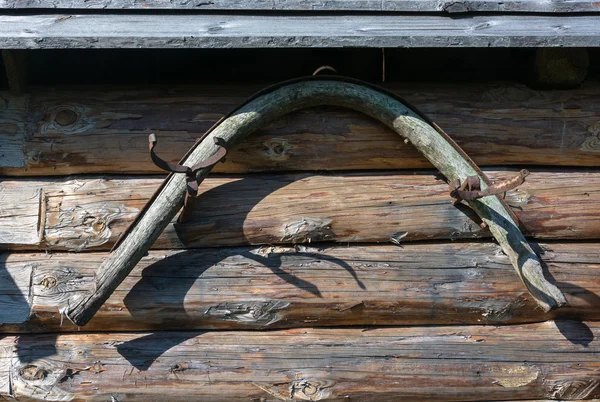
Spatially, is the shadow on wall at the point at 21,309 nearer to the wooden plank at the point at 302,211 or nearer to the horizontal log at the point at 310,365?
the horizontal log at the point at 310,365

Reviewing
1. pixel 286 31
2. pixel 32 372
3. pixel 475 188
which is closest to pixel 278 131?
pixel 286 31

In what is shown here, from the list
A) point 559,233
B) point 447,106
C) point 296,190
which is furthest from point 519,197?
point 296,190

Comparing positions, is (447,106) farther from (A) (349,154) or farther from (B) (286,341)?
(B) (286,341)

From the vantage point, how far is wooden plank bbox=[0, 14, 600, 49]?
189 centimetres

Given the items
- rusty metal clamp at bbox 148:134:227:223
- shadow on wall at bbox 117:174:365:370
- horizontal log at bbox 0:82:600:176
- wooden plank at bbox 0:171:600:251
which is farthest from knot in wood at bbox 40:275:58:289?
rusty metal clamp at bbox 148:134:227:223

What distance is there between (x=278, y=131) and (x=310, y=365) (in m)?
0.86

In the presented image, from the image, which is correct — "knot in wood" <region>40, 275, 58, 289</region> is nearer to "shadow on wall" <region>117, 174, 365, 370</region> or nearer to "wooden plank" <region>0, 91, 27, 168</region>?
"shadow on wall" <region>117, 174, 365, 370</region>

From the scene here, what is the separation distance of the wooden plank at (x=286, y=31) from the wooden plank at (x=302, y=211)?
1.74ft

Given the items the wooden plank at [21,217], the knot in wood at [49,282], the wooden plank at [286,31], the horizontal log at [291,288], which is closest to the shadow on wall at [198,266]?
the horizontal log at [291,288]

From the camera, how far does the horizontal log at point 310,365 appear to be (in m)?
2.08

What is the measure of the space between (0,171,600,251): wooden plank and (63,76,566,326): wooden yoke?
11 centimetres

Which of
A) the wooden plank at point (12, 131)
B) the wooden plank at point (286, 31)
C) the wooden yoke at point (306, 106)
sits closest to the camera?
the wooden plank at point (286, 31)

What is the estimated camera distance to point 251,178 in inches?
87.7

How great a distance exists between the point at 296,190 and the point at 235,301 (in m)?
0.46
